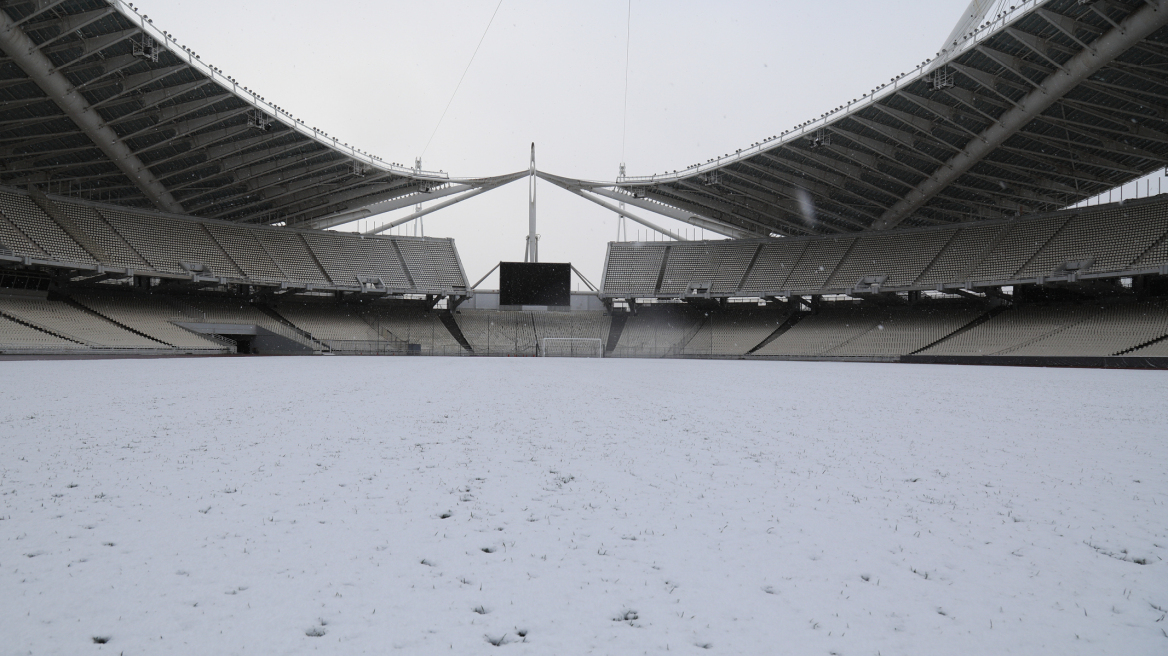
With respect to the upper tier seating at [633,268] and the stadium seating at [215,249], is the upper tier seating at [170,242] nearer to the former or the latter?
the stadium seating at [215,249]

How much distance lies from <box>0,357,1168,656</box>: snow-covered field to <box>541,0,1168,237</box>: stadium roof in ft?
77.2

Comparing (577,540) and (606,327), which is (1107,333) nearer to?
(606,327)

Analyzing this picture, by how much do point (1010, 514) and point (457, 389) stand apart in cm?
1155

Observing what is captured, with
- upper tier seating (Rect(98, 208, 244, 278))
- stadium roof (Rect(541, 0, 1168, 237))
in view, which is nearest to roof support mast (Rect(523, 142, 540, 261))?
stadium roof (Rect(541, 0, 1168, 237))

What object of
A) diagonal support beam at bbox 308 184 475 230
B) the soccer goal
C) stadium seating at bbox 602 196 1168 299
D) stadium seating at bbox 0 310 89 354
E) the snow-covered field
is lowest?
the soccer goal

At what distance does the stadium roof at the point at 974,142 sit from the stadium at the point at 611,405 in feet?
0.72

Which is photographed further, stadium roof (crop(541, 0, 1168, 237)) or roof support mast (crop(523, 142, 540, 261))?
roof support mast (crop(523, 142, 540, 261))

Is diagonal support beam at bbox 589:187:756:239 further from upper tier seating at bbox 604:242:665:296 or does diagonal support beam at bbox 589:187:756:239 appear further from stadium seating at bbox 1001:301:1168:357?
stadium seating at bbox 1001:301:1168:357

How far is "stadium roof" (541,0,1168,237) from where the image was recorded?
2439cm

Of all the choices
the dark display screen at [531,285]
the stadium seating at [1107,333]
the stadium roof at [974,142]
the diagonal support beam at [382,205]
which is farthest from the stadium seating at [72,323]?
the stadium seating at [1107,333]

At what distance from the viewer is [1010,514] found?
14.0 ft

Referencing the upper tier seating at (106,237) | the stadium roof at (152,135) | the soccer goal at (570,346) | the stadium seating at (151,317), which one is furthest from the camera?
the soccer goal at (570,346)

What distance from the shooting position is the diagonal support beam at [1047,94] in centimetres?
2170

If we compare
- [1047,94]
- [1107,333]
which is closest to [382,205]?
[1047,94]
